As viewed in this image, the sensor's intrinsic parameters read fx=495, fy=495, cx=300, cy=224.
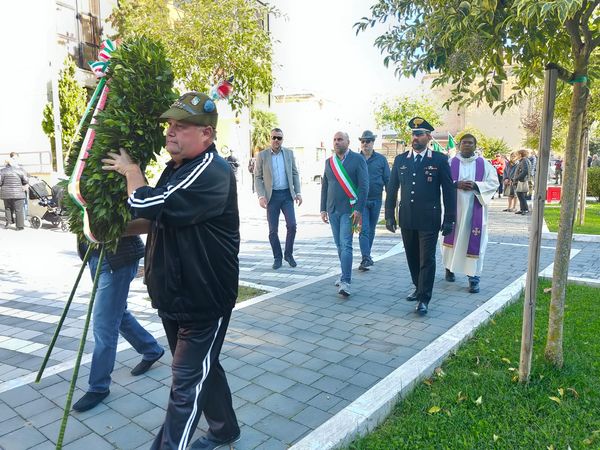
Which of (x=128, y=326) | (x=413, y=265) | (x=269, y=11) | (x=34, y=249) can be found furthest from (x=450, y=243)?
(x=34, y=249)

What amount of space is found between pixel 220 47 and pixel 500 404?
6250 mm

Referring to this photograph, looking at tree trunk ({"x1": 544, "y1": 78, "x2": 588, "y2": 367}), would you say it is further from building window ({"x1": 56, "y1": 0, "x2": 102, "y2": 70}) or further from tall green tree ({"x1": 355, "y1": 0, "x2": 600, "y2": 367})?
building window ({"x1": 56, "y1": 0, "x2": 102, "y2": 70})

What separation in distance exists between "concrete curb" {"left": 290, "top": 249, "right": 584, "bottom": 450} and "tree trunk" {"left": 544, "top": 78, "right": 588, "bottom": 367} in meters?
0.82

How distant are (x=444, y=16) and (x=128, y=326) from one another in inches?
127

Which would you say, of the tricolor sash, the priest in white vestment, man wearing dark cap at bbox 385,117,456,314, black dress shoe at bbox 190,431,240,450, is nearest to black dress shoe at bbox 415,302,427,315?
man wearing dark cap at bbox 385,117,456,314

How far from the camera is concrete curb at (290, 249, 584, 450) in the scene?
9.86ft

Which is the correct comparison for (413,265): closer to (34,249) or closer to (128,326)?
(128,326)

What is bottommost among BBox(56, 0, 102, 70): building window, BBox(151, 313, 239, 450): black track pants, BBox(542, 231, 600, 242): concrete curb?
BBox(542, 231, 600, 242): concrete curb

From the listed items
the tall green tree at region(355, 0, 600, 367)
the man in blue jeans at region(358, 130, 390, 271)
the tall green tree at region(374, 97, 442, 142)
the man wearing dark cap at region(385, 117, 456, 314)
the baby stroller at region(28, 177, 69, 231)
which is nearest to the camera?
the tall green tree at region(355, 0, 600, 367)

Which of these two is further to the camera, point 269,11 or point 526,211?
point 526,211

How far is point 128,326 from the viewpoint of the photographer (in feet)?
12.7

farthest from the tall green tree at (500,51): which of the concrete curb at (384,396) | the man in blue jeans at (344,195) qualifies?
the man in blue jeans at (344,195)

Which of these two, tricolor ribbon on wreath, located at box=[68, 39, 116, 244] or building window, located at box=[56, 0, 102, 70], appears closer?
tricolor ribbon on wreath, located at box=[68, 39, 116, 244]

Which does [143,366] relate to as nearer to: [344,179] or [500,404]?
[500,404]
